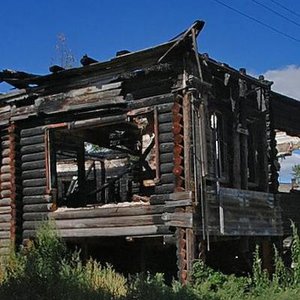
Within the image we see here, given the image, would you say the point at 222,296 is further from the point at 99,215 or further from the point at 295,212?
the point at 295,212

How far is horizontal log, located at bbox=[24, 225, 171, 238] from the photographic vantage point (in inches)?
605

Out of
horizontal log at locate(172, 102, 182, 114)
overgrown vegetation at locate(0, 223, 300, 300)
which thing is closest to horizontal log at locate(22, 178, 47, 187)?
overgrown vegetation at locate(0, 223, 300, 300)

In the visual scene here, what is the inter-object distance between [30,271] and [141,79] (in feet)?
20.6

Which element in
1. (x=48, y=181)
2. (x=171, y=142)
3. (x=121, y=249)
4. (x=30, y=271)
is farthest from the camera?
(x=121, y=249)

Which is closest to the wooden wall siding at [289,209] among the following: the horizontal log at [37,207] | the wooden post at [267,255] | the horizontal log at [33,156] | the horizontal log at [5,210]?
the wooden post at [267,255]

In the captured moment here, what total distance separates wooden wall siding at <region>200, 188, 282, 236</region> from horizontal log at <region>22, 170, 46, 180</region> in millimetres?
4862

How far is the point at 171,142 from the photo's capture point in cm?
1530

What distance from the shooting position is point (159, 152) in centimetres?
1552

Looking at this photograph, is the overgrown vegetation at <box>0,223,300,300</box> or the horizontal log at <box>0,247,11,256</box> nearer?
the overgrown vegetation at <box>0,223,300,300</box>

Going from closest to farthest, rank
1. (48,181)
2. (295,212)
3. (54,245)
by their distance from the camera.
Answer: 1. (54,245)
2. (48,181)
3. (295,212)

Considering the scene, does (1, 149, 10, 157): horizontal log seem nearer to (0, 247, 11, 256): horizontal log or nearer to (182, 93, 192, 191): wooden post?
(0, 247, 11, 256): horizontal log

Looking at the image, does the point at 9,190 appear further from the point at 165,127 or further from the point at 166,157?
the point at 165,127

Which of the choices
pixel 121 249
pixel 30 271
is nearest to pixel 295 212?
pixel 121 249

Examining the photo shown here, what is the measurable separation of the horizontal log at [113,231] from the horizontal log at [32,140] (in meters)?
2.41
